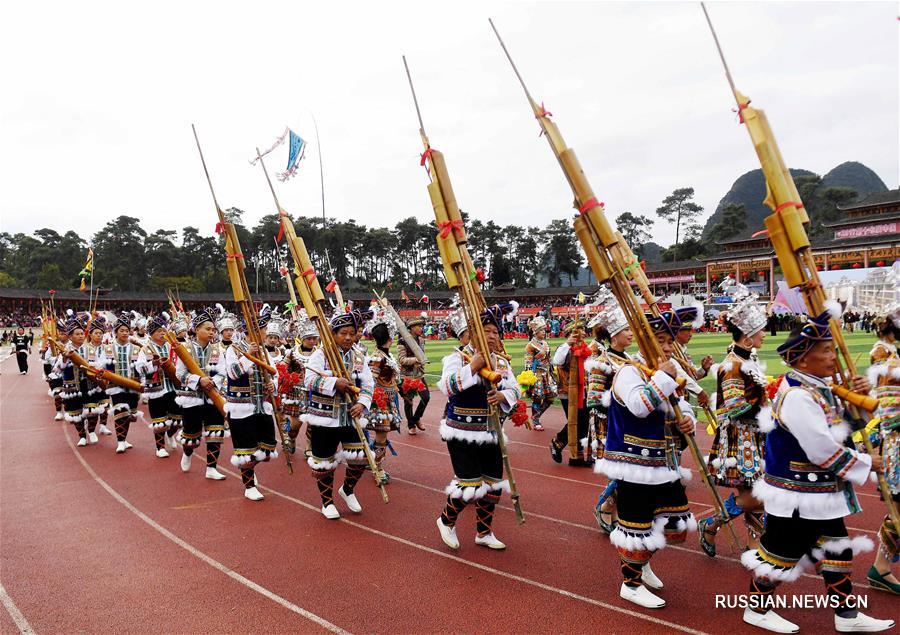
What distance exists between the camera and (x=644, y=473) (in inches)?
172

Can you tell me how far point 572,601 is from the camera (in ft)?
15.0

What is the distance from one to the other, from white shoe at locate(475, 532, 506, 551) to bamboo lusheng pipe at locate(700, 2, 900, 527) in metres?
3.17

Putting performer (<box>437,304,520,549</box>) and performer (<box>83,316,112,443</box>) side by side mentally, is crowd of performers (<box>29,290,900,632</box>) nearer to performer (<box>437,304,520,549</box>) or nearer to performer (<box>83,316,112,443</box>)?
performer (<box>437,304,520,549</box>)

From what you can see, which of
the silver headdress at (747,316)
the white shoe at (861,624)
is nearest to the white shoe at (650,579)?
the white shoe at (861,624)

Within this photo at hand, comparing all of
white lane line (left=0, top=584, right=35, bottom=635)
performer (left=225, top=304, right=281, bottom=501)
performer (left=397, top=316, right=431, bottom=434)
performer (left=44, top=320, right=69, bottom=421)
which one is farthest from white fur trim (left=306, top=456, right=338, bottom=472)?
performer (left=44, top=320, right=69, bottom=421)

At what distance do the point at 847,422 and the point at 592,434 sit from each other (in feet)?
12.5

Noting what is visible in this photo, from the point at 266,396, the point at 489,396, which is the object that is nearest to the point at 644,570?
the point at 489,396

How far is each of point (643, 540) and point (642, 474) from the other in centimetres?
49

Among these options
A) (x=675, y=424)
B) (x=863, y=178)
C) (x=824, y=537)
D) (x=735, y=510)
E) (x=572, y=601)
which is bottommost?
(x=572, y=601)

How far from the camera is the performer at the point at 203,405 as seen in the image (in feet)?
28.4

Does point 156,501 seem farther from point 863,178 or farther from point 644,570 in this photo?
point 863,178

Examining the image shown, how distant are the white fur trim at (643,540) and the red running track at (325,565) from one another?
1.65ft

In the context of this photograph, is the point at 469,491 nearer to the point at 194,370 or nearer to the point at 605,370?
the point at 605,370

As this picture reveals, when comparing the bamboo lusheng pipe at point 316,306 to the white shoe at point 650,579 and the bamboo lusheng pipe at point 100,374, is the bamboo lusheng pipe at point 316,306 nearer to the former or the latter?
the white shoe at point 650,579
